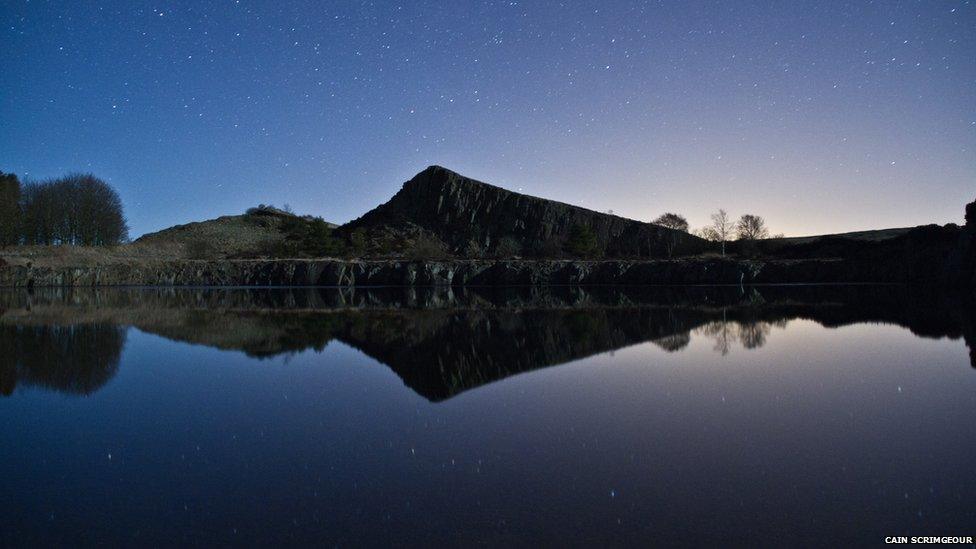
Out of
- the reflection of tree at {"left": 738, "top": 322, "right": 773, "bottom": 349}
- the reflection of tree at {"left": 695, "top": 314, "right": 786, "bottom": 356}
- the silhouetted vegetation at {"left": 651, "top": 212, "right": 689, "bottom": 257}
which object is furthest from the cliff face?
the reflection of tree at {"left": 738, "top": 322, "right": 773, "bottom": 349}

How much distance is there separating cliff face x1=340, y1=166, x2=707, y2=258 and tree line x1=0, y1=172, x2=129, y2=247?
50.7 metres

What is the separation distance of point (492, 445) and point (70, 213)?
10710cm

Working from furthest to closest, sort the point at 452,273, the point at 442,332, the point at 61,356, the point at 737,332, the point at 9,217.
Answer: the point at 9,217, the point at 452,273, the point at 442,332, the point at 737,332, the point at 61,356

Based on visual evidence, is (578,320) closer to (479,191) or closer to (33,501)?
(33,501)

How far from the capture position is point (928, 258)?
46.9 metres

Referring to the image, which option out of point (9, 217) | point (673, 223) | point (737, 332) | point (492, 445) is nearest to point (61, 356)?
point (492, 445)

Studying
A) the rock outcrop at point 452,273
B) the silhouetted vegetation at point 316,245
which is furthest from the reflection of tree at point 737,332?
the silhouetted vegetation at point 316,245

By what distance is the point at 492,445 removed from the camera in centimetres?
559

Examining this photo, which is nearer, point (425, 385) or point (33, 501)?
point (33, 501)

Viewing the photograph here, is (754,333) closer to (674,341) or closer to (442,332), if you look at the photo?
(674,341)

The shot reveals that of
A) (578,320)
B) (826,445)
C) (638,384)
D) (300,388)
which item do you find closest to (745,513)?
(826,445)

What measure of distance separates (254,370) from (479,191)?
120 metres

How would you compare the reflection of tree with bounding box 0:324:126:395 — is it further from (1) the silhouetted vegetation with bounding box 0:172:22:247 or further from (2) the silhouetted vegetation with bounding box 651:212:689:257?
(2) the silhouetted vegetation with bounding box 651:212:689:257

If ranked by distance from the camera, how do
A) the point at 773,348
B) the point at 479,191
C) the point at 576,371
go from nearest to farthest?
the point at 576,371 < the point at 773,348 < the point at 479,191
